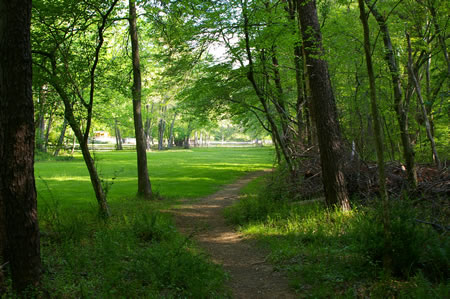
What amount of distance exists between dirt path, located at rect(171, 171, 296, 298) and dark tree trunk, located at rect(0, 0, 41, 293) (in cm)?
272

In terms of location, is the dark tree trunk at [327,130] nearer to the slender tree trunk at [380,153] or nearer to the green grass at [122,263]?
the slender tree trunk at [380,153]

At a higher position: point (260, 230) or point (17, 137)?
point (17, 137)

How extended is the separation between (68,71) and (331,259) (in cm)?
688

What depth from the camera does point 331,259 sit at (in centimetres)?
485

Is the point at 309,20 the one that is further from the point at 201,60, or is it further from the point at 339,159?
the point at 201,60

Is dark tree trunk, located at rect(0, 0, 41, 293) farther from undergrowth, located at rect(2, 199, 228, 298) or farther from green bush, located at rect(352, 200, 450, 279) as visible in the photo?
green bush, located at rect(352, 200, 450, 279)

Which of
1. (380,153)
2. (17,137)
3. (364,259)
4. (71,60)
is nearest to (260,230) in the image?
(364,259)

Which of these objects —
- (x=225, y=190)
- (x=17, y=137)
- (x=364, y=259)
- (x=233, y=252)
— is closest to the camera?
(x=17, y=137)

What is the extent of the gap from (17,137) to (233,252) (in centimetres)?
438

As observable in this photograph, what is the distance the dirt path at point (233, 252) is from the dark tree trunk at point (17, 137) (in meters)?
2.72

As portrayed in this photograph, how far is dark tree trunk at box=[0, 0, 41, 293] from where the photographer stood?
3619 mm

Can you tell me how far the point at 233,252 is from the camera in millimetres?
6449

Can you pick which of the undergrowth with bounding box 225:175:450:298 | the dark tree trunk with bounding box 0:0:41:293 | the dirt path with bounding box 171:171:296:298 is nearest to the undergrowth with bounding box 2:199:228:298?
the dirt path with bounding box 171:171:296:298

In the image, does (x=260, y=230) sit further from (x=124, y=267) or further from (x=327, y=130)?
(x=124, y=267)
